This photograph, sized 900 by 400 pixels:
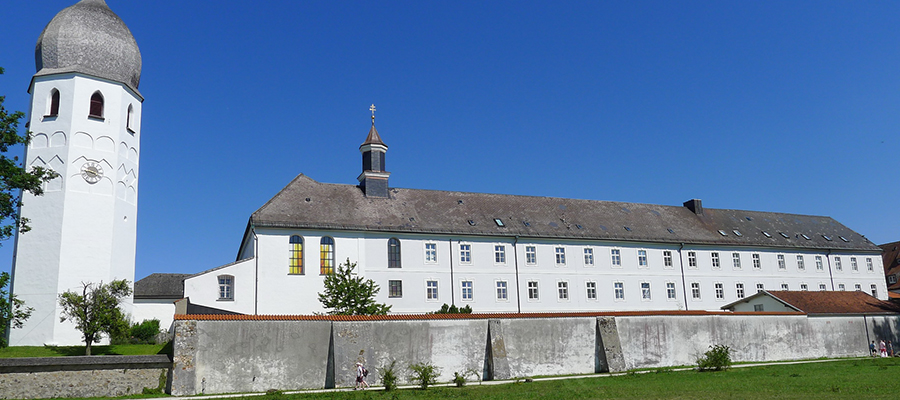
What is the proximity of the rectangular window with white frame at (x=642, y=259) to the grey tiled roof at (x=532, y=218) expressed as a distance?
0.79 meters

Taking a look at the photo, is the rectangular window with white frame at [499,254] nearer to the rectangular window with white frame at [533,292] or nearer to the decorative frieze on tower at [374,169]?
the rectangular window with white frame at [533,292]

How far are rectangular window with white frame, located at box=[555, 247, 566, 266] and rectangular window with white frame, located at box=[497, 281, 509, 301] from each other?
3.89 metres

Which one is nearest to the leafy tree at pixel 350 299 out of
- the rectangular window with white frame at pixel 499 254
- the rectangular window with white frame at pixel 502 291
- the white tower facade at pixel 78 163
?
the rectangular window with white frame at pixel 502 291

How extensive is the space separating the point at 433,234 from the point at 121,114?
56.7 ft

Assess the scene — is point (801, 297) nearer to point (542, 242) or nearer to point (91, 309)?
point (542, 242)

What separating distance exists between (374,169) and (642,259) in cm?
1796

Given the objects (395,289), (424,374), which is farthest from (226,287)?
(424,374)

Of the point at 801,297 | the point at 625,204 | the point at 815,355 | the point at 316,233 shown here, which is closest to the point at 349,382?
the point at 316,233

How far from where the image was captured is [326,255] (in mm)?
36062

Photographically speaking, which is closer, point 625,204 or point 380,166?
point 380,166

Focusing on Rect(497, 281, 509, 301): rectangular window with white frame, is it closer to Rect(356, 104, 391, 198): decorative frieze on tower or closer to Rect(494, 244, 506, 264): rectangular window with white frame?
Rect(494, 244, 506, 264): rectangular window with white frame

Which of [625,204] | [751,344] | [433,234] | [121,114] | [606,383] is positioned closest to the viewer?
[606,383]

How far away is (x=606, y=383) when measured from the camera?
22.3 meters

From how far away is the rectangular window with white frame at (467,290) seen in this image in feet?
126
